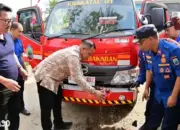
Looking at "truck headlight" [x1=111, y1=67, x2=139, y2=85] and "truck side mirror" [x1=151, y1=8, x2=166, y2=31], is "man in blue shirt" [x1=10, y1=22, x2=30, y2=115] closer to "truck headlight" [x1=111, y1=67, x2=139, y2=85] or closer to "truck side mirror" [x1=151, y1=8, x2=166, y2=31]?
"truck headlight" [x1=111, y1=67, x2=139, y2=85]

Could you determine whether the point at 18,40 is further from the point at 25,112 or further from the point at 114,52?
the point at 114,52

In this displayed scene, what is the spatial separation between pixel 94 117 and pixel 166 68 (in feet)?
7.36

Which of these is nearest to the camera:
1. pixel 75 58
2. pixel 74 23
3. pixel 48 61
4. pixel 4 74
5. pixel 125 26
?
pixel 4 74

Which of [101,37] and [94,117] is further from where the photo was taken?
[94,117]

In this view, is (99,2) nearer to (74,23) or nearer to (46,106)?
(74,23)

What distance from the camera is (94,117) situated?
4.52 metres

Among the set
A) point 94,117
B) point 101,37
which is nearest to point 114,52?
point 101,37

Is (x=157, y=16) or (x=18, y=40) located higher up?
(x=157, y=16)

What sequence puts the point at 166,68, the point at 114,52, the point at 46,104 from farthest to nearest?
1. the point at 114,52
2. the point at 46,104
3. the point at 166,68

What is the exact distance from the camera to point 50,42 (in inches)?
168

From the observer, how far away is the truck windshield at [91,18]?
13.6 feet

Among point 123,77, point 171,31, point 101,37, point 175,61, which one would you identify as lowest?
point 123,77

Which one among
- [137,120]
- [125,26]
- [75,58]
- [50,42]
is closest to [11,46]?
[75,58]

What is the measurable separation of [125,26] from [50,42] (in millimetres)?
1271
